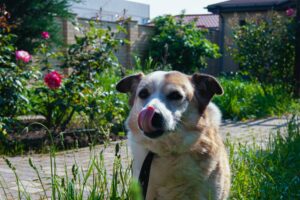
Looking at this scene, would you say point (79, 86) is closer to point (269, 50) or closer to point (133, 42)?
point (269, 50)

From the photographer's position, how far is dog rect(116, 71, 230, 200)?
2986 mm

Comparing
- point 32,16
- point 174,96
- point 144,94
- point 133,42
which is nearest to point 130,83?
point 144,94

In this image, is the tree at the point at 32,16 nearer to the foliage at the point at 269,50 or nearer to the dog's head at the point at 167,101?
the foliage at the point at 269,50

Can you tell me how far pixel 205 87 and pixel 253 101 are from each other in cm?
756

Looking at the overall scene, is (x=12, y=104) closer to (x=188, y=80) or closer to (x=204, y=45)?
(x=188, y=80)

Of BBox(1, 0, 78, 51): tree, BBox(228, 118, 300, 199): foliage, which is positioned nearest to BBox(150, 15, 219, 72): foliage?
BBox(1, 0, 78, 51): tree

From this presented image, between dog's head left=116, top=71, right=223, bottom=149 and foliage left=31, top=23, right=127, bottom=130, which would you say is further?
foliage left=31, top=23, right=127, bottom=130

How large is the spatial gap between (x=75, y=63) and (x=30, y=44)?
6.86 ft

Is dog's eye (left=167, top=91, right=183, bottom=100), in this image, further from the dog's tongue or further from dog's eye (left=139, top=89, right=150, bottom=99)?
the dog's tongue

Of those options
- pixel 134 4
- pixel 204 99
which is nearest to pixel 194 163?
pixel 204 99

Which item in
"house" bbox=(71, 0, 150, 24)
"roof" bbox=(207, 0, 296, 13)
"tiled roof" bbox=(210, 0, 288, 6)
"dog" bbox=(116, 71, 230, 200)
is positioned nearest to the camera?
"dog" bbox=(116, 71, 230, 200)

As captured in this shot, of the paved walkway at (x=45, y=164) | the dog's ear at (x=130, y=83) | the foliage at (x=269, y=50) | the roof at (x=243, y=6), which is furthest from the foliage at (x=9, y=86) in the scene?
the roof at (x=243, y=6)

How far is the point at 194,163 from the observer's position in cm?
307

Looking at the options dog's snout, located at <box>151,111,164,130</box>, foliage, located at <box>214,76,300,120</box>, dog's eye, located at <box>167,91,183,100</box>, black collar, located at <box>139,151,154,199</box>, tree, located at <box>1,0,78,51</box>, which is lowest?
foliage, located at <box>214,76,300,120</box>
